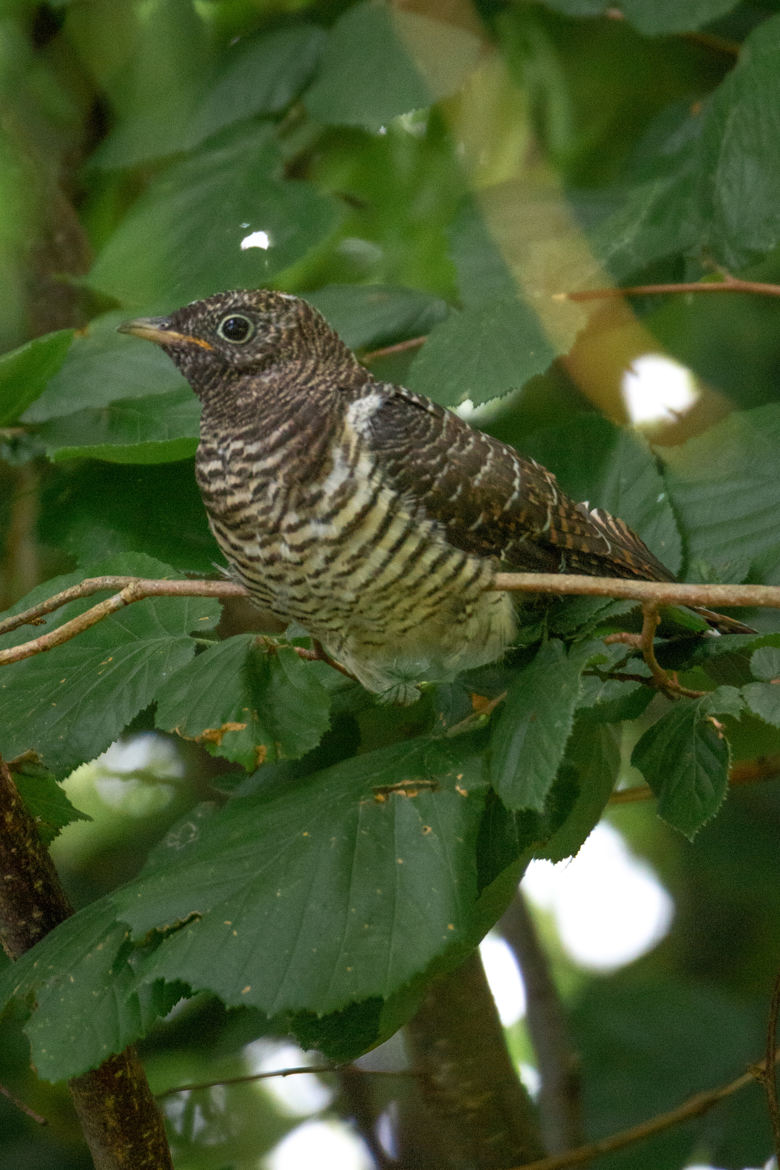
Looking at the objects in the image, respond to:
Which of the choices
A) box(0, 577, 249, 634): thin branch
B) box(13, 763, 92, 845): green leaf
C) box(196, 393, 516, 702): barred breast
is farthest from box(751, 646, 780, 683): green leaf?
box(13, 763, 92, 845): green leaf

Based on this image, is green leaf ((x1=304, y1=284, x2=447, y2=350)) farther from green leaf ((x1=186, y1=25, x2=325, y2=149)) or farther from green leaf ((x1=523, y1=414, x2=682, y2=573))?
green leaf ((x1=186, y1=25, x2=325, y2=149))

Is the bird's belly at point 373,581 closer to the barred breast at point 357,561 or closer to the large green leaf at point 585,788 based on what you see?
the barred breast at point 357,561

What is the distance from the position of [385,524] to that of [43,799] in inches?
21.4

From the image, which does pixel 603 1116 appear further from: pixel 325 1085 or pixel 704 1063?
pixel 325 1085

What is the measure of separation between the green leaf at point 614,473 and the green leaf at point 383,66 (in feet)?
2.30

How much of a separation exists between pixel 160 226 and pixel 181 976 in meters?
1.43

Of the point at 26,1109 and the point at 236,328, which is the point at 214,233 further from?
the point at 26,1109

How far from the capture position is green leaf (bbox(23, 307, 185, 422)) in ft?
5.88

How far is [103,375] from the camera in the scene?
1832 millimetres

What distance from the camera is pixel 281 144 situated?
230 cm

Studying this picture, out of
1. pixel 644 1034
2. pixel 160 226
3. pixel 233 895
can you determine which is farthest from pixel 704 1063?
pixel 160 226

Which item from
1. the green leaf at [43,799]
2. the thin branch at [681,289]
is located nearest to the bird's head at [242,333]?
the thin branch at [681,289]

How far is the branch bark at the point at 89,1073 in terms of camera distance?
1.35 meters

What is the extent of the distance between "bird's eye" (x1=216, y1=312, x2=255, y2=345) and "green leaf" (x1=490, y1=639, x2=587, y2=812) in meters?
0.76
